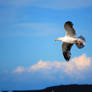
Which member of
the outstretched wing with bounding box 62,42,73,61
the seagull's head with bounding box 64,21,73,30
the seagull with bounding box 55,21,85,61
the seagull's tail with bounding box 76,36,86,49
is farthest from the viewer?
the outstretched wing with bounding box 62,42,73,61

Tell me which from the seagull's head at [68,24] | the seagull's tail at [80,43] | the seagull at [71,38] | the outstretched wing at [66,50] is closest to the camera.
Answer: the seagull's head at [68,24]

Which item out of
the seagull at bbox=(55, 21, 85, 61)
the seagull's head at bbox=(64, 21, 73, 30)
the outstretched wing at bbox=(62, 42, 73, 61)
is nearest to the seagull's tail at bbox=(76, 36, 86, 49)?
the seagull at bbox=(55, 21, 85, 61)

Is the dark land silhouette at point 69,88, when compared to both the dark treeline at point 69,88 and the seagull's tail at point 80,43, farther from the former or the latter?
the seagull's tail at point 80,43

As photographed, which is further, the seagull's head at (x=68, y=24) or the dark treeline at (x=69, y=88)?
the dark treeline at (x=69, y=88)

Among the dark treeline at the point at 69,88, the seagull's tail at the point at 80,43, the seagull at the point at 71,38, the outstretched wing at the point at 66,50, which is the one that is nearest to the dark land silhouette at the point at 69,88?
the dark treeline at the point at 69,88

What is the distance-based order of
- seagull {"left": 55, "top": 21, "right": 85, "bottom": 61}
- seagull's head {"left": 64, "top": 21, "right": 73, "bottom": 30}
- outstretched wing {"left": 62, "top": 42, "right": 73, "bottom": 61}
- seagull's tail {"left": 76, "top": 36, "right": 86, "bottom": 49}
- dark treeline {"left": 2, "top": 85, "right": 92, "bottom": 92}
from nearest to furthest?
seagull's head {"left": 64, "top": 21, "right": 73, "bottom": 30}, seagull {"left": 55, "top": 21, "right": 85, "bottom": 61}, seagull's tail {"left": 76, "top": 36, "right": 86, "bottom": 49}, outstretched wing {"left": 62, "top": 42, "right": 73, "bottom": 61}, dark treeline {"left": 2, "top": 85, "right": 92, "bottom": 92}

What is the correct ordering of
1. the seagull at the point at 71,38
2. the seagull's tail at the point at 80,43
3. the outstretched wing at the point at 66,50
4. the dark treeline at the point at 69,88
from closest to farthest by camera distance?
1. the seagull at the point at 71,38
2. the seagull's tail at the point at 80,43
3. the outstretched wing at the point at 66,50
4. the dark treeline at the point at 69,88

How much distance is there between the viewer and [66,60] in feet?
65.9

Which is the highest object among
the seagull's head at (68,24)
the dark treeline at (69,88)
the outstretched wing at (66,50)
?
the seagull's head at (68,24)

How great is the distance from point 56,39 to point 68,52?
1390 mm

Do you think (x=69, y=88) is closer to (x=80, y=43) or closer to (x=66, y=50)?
(x=66, y=50)

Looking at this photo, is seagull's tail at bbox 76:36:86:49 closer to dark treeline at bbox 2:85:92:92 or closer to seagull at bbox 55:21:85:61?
seagull at bbox 55:21:85:61

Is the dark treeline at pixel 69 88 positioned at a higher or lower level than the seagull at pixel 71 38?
lower

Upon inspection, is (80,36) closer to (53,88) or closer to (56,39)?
(56,39)
